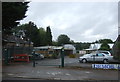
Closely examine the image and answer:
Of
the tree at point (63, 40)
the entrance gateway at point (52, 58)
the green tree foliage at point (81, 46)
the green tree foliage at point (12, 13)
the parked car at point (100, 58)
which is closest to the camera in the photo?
the green tree foliage at point (12, 13)

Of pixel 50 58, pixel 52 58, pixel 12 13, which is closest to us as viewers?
pixel 12 13

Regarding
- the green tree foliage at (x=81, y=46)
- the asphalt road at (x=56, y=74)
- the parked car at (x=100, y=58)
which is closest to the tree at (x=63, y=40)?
the green tree foliage at (x=81, y=46)

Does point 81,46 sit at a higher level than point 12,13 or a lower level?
higher

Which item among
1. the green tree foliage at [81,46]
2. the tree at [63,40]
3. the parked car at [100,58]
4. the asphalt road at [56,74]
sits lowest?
the asphalt road at [56,74]

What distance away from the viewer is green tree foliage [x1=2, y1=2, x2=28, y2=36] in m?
21.7

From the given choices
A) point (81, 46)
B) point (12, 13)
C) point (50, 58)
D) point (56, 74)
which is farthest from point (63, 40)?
point (56, 74)

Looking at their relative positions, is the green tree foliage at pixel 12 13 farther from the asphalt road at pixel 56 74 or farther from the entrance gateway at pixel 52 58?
the asphalt road at pixel 56 74

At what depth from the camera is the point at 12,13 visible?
73.4ft

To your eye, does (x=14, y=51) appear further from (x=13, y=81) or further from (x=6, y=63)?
(x=13, y=81)

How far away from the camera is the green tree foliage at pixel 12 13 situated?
21688 millimetres

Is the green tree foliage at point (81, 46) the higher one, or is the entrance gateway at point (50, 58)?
the green tree foliage at point (81, 46)

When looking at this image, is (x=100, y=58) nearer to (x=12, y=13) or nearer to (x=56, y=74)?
(x=12, y=13)

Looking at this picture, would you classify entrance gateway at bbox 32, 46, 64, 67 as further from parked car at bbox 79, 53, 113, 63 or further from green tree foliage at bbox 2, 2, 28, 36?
parked car at bbox 79, 53, 113, 63

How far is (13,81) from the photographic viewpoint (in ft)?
37.9
